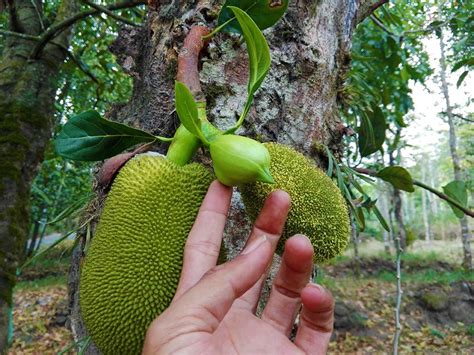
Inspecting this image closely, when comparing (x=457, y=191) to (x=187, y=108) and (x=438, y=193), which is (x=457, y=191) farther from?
(x=187, y=108)

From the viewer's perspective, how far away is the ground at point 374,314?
12.4ft

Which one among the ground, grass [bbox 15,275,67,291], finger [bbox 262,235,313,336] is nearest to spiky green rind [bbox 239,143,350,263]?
finger [bbox 262,235,313,336]

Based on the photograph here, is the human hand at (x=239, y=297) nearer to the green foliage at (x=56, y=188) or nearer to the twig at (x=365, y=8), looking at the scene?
the twig at (x=365, y=8)

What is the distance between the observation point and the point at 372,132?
3.36 feet

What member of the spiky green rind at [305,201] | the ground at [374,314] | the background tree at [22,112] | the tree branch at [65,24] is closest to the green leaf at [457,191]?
the spiky green rind at [305,201]

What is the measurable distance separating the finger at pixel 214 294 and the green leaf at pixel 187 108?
7.6 inches

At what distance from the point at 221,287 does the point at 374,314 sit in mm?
4524

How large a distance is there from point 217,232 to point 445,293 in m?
5.02

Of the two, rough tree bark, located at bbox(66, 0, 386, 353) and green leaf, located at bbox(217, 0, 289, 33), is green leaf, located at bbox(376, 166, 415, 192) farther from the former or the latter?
green leaf, located at bbox(217, 0, 289, 33)

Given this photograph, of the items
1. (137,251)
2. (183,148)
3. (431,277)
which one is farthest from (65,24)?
(431,277)

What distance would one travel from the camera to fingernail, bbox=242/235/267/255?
0.55 metres

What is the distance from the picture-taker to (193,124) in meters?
0.59

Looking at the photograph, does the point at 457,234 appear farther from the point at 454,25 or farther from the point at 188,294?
the point at 188,294

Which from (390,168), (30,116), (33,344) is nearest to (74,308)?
(390,168)
